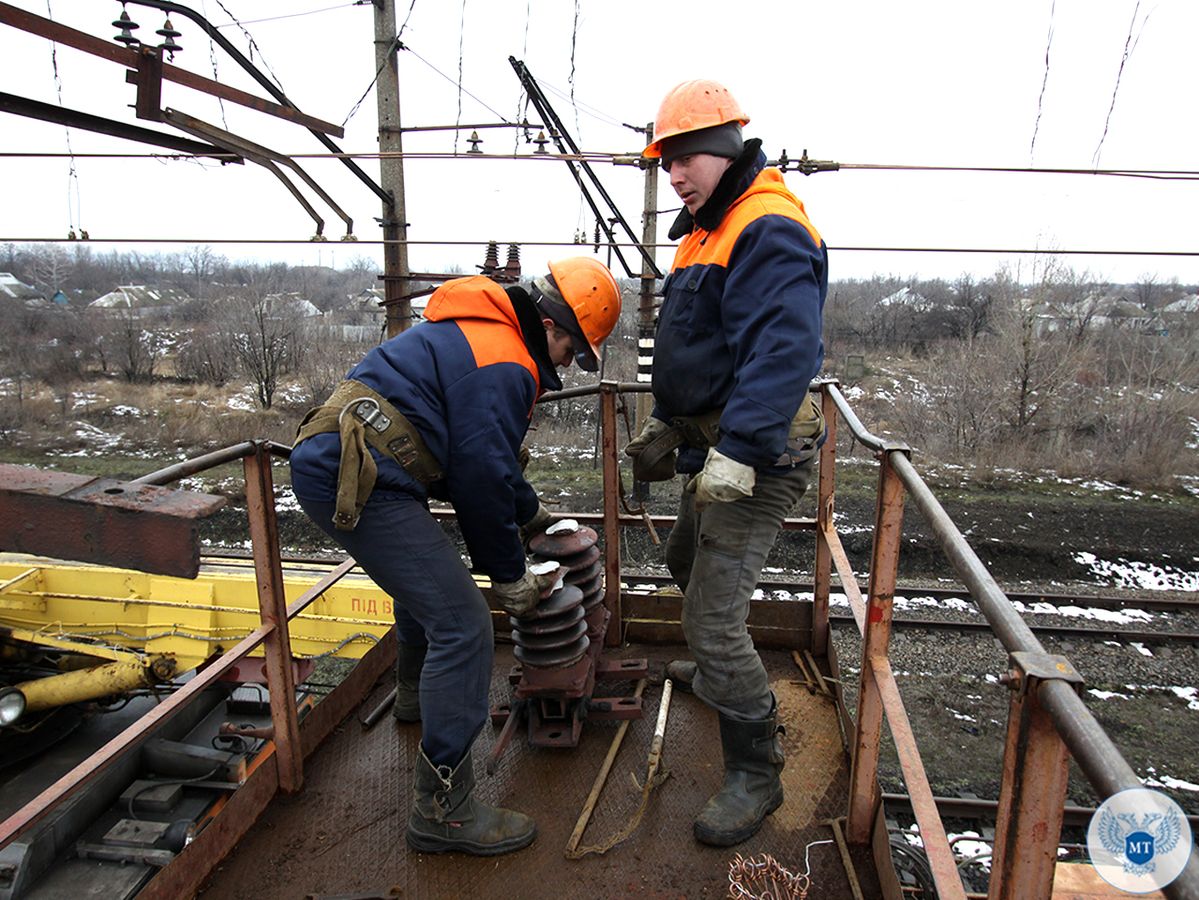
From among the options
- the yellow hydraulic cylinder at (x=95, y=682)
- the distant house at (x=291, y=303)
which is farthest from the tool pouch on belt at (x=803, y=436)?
the distant house at (x=291, y=303)

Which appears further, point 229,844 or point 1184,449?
point 1184,449

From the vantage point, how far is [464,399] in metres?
2.39

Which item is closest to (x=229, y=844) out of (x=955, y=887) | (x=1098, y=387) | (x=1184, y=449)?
(x=955, y=887)

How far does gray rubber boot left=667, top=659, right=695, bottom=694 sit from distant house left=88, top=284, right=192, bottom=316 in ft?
158

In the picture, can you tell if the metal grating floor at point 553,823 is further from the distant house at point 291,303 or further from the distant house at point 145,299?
the distant house at point 145,299

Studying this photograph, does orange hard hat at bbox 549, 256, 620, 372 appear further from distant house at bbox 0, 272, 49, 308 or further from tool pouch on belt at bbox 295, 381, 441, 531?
distant house at bbox 0, 272, 49, 308

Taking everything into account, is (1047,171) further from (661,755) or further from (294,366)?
(294,366)

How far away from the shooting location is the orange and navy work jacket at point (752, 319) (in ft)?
7.68

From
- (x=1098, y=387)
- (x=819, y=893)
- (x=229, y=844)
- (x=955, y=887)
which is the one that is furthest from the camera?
(x=1098, y=387)

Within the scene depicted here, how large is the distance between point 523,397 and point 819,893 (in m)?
1.81

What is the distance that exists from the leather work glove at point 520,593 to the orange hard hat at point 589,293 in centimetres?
79

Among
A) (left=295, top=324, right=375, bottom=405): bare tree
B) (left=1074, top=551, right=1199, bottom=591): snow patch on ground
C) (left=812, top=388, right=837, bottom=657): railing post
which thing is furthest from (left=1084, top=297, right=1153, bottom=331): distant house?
(left=812, top=388, right=837, bottom=657): railing post

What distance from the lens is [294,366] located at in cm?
2705

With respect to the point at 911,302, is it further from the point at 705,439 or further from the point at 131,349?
the point at 705,439
